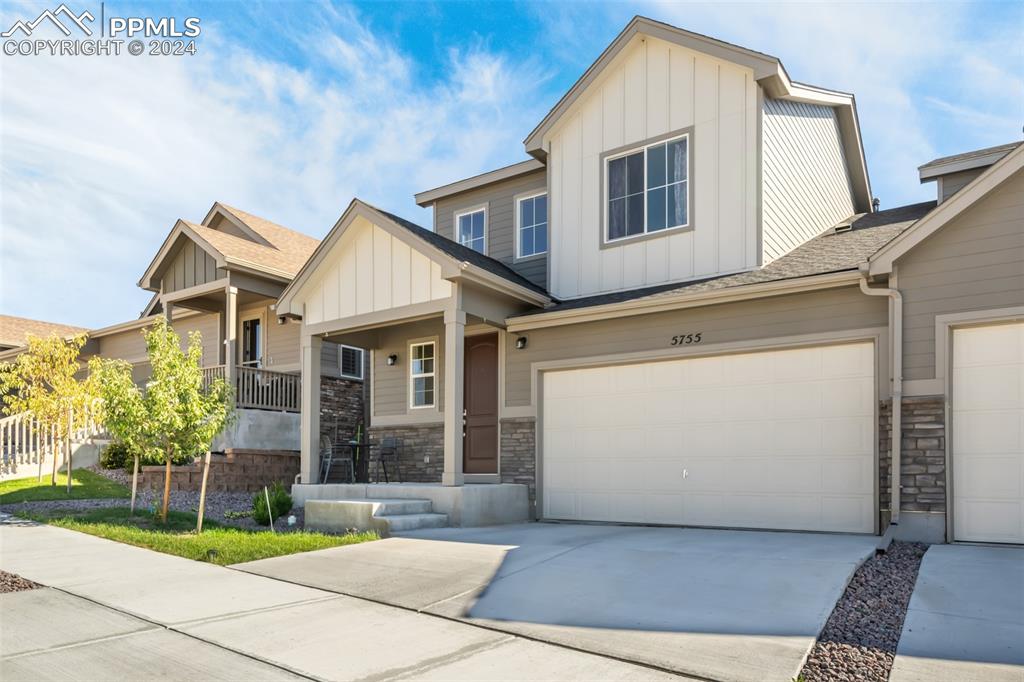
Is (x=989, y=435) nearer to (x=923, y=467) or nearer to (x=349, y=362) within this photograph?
(x=923, y=467)

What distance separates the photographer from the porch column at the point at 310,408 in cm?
1301

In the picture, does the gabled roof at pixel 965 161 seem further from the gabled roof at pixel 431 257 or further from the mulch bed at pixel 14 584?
the mulch bed at pixel 14 584

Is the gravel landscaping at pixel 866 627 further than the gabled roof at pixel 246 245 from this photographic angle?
No

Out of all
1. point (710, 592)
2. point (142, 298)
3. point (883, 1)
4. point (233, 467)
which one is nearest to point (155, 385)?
point (233, 467)

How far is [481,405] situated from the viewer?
13.4 m

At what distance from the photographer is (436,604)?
6066 millimetres

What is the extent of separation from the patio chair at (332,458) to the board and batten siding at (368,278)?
350 cm

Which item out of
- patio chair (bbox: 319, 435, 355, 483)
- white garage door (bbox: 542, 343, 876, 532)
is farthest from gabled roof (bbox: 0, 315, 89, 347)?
white garage door (bbox: 542, 343, 876, 532)

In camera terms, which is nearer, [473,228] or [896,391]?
[896,391]

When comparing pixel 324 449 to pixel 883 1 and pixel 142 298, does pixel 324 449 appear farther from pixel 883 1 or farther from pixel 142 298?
pixel 883 1

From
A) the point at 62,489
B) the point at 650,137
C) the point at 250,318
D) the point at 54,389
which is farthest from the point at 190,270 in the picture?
the point at 650,137

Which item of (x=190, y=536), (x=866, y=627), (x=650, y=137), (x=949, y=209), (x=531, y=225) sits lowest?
(x=190, y=536)

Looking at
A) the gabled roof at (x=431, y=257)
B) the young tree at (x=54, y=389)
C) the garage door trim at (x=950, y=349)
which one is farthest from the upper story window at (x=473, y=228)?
the garage door trim at (x=950, y=349)

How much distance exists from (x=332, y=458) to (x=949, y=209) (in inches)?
474
